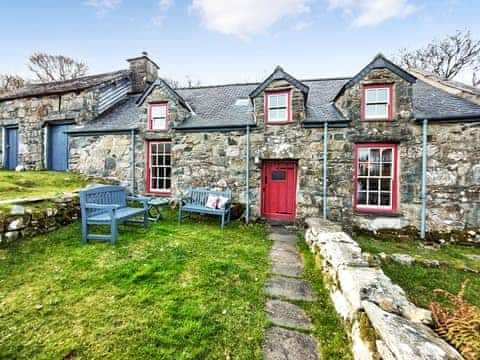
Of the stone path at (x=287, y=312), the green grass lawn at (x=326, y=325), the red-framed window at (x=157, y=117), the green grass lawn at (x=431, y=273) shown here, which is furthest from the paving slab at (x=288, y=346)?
the red-framed window at (x=157, y=117)

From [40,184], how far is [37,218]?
357cm

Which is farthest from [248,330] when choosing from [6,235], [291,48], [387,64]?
[291,48]

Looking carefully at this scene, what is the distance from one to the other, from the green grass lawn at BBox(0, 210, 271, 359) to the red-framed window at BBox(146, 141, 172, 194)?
3837 millimetres

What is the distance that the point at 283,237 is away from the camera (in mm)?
6043

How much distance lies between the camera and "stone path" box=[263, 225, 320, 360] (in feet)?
6.92

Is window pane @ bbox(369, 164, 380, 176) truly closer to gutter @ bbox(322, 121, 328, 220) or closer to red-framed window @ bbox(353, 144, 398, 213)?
red-framed window @ bbox(353, 144, 398, 213)

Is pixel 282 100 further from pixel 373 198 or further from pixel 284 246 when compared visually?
pixel 284 246

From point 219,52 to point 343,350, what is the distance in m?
14.8

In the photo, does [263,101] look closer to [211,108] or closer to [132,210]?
[211,108]

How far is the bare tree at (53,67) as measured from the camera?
669 inches

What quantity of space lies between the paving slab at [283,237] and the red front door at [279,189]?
1.37m

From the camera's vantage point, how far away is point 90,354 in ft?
6.46

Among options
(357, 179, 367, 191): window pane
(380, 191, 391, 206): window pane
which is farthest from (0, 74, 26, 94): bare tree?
(380, 191, 391, 206): window pane

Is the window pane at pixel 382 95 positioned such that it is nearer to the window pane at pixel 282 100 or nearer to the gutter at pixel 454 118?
the gutter at pixel 454 118
